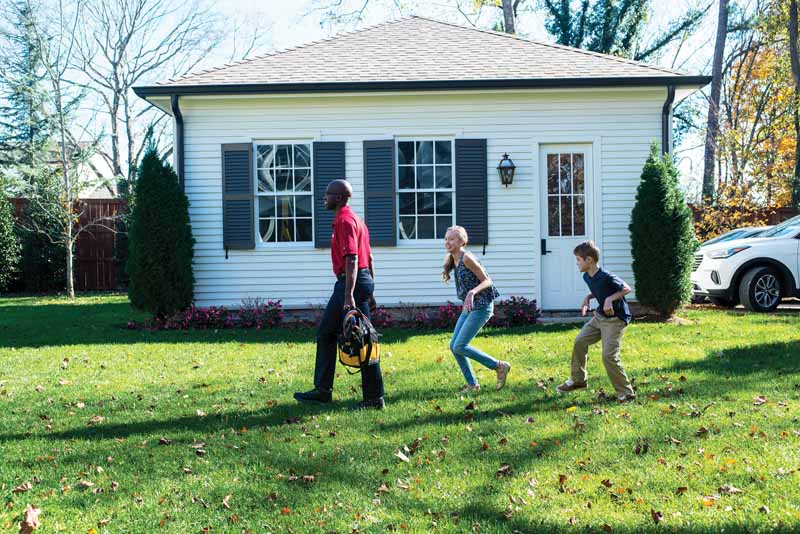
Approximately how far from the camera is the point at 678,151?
31.5 meters

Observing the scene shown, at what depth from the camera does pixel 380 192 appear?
11.7 m

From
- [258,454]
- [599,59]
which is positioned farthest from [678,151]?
[258,454]

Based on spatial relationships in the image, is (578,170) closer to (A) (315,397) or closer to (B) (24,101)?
(A) (315,397)

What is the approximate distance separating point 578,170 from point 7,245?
15066 mm

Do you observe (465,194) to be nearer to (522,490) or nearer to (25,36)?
(522,490)

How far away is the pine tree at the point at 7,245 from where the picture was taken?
1923 centimetres

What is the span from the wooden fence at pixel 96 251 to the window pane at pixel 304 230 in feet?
35.9

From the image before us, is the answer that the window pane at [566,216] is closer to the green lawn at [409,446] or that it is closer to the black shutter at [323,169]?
the black shutter at [323,169]

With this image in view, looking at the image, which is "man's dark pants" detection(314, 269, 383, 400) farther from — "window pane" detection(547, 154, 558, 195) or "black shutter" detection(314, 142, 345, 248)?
"window pane" detection(547, 154, 558, 195)

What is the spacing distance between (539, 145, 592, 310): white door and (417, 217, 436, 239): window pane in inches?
68.9

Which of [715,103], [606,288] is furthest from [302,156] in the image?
[715,103]

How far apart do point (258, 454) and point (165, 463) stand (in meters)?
0.57

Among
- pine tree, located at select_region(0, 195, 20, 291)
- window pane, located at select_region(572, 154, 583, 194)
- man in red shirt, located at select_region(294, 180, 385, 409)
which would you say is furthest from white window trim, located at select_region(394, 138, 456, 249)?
pine tree, located at select_region(0, 195, 20, 291)

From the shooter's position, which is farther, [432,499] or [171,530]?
[432,499]
